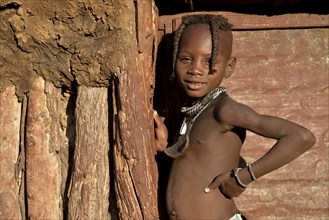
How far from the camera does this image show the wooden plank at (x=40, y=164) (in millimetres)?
3332

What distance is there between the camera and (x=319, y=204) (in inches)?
141

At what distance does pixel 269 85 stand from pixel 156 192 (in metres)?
0.97

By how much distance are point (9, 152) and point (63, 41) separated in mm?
684

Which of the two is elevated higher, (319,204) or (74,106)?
(74,106)

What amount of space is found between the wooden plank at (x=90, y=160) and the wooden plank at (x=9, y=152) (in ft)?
1.10

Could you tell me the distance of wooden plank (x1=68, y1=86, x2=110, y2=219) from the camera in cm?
325

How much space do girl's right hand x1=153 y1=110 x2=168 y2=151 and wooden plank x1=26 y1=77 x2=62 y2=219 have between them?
0.56 meters

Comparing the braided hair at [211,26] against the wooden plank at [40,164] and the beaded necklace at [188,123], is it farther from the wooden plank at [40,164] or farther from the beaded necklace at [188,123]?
the wooden plank at [40,164]

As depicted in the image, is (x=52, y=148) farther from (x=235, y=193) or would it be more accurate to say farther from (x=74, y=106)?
(x=235, y=193)

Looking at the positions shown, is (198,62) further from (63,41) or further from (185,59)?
(63,41)

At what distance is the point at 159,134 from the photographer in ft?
11.1

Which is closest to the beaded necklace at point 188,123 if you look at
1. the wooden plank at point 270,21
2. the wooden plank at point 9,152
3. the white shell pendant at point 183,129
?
the white shell pendant at point 183,129

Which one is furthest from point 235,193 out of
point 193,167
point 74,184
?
point 74,184

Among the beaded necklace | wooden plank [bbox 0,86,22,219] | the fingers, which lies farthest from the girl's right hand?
wooden plank [bbox 0,86,22,219]
